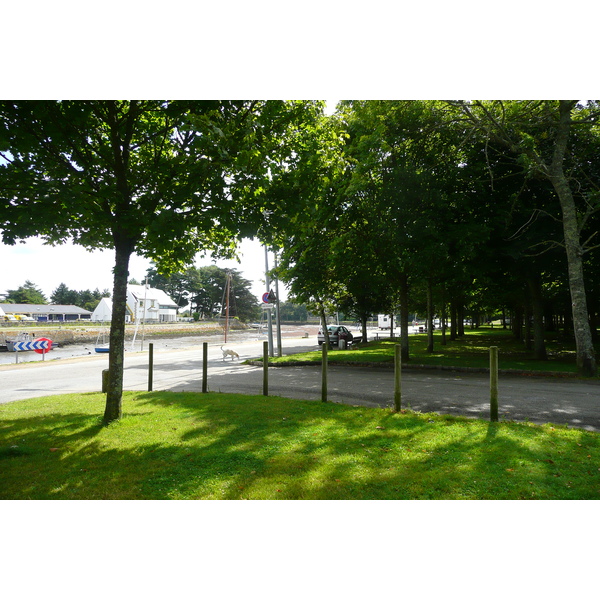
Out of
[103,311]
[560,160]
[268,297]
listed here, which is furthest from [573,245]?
[103,311]

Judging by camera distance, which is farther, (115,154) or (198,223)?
(115,154)

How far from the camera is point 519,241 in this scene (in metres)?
14.2

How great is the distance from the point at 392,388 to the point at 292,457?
6060 millimetres

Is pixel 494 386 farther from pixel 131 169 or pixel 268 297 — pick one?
pixel 268 297

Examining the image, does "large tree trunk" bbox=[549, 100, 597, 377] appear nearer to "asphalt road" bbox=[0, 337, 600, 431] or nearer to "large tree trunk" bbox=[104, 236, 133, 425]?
"asphalt road" bbox=[0, 337, 600, 431]

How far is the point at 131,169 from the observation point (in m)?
7.26

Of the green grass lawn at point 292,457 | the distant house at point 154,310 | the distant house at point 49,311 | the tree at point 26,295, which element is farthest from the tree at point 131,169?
the tree at point 26,295

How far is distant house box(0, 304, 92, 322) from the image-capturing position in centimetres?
7319

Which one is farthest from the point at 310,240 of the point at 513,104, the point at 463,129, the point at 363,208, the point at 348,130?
the point at 513,104

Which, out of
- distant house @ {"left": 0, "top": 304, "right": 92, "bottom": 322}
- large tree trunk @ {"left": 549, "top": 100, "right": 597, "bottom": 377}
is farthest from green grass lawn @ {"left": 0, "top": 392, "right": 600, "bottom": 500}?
distant house @ {"left": 0, "top": 304, "right": 92, "bottom": 322}

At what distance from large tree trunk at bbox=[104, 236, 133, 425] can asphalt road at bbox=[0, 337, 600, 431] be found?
3926mm

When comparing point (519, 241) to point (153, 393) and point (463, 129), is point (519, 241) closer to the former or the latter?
point (463, 129)

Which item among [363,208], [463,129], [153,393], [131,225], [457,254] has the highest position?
[463,129]

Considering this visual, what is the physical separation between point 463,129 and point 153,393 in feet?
43.8
